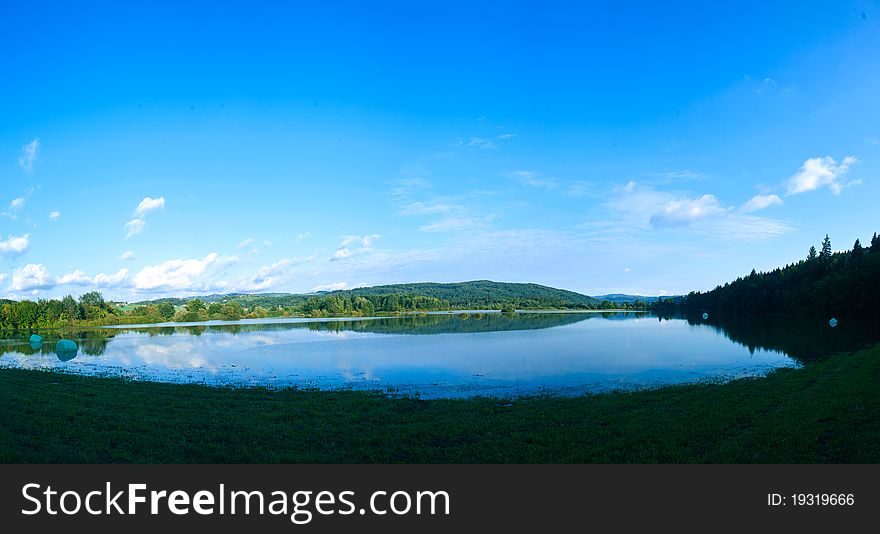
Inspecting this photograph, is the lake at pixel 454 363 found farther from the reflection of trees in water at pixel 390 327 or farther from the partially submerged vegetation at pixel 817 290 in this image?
the partially submerged vegetation at pixel 817 290

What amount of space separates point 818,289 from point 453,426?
4162 inches

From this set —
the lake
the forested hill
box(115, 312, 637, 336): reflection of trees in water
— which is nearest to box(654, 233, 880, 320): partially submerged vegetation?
the forested hill

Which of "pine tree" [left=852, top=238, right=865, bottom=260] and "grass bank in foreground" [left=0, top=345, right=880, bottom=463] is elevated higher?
"pine tree" [left=852, top=238, right=865, bottom=260]

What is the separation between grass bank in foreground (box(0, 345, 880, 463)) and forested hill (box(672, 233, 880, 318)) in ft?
242

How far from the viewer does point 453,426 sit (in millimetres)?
14898

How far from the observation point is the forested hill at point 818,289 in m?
77.4

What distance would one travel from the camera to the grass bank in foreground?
11.1 meters

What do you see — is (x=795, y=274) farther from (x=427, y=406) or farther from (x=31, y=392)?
(x=31, y=392)

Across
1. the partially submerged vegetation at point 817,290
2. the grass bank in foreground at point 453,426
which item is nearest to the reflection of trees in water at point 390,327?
the partially submerged vegetation at point 817,290

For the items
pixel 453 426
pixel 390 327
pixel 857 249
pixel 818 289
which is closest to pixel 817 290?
pixel 818 289

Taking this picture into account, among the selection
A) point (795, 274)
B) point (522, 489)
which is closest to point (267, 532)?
→ point (522, 489)

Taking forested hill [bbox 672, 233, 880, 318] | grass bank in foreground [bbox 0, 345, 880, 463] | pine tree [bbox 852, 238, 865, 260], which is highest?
pine tree [bbox 852, 238, 865, 260]

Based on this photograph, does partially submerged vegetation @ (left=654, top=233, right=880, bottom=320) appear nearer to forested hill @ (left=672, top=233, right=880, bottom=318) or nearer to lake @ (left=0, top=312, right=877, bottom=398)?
forested hill @ (left=672, top=233, right=880, bottom=318)

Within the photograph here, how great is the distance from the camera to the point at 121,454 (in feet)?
35.9
